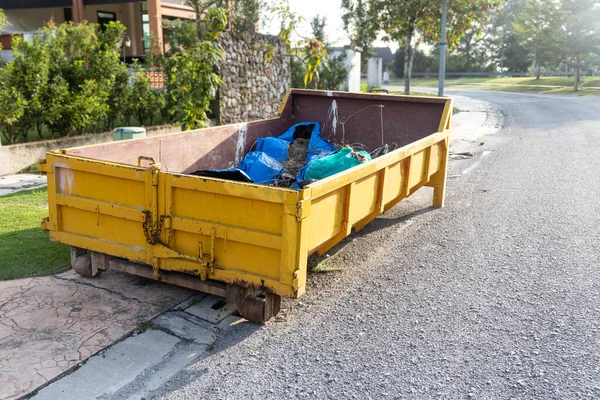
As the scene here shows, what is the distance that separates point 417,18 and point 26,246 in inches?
712

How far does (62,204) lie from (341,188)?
7.94ft

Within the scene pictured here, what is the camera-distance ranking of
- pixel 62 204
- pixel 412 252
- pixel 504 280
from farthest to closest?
1. pixel 412 252
2. pixel 504 280
3. pixel 62 204

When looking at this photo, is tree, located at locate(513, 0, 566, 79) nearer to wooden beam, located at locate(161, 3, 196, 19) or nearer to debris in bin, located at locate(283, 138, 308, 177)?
wooden beam, located at locate(161, 3, 196, 19)

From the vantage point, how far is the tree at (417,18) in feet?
67.1

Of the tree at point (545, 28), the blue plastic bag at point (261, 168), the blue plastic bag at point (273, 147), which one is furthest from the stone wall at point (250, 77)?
the tree at point (545, 28)

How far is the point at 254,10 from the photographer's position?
75.8 feet

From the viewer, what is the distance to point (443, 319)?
487 centimetres

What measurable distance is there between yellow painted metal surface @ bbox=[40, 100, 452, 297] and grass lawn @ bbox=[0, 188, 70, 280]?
0.62 m

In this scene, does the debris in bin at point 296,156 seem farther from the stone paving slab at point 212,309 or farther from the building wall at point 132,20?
the building wall at point 132,20

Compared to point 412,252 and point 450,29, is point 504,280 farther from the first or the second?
point 450,29

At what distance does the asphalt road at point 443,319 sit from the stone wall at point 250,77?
6.73m

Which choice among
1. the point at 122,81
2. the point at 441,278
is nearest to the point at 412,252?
the point at 441,278

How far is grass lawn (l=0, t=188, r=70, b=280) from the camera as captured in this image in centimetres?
562

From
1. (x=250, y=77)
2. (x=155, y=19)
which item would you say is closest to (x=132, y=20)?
(x=155, y=19)
